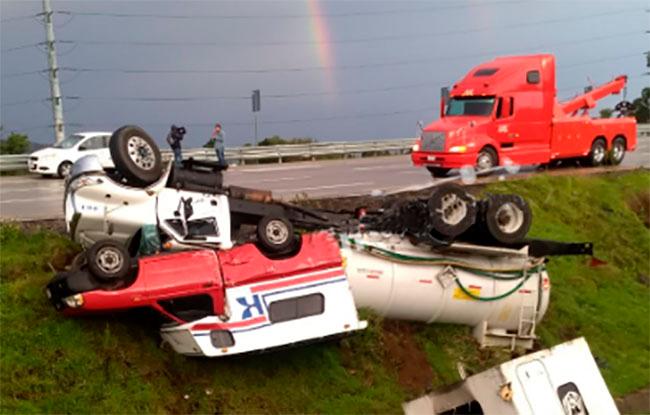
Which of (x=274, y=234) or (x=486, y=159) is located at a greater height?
(x=274, y=234)

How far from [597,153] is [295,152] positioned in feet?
40.8

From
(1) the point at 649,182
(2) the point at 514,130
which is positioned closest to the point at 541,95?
(2) the point at 514,130

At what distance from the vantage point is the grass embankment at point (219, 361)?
8078mm

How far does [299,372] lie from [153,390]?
1.93 m

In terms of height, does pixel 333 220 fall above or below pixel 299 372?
above

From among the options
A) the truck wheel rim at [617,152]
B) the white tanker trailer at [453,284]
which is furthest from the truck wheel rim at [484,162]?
the white tanker trailer at [453,284]

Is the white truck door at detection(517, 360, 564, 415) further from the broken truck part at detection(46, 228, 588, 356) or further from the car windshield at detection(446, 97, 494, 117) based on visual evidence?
the car windshield at detection(446, 97, 494, 117)

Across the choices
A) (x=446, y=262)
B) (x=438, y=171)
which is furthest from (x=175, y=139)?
(x=446, y=262)

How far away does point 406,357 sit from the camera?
10453 mm

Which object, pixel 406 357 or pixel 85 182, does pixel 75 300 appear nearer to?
pixel 85 182

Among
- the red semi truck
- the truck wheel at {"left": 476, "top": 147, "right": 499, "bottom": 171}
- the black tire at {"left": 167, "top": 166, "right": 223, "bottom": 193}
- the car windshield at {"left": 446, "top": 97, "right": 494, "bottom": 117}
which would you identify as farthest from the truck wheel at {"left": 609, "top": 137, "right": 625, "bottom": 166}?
the black tire at {"left": 167, "top": 166, "right": 223, "bottom": 193}

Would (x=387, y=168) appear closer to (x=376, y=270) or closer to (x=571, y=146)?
(x=571, y=146)

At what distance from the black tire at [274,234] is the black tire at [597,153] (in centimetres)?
1454

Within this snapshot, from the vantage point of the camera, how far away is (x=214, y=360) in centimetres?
898
